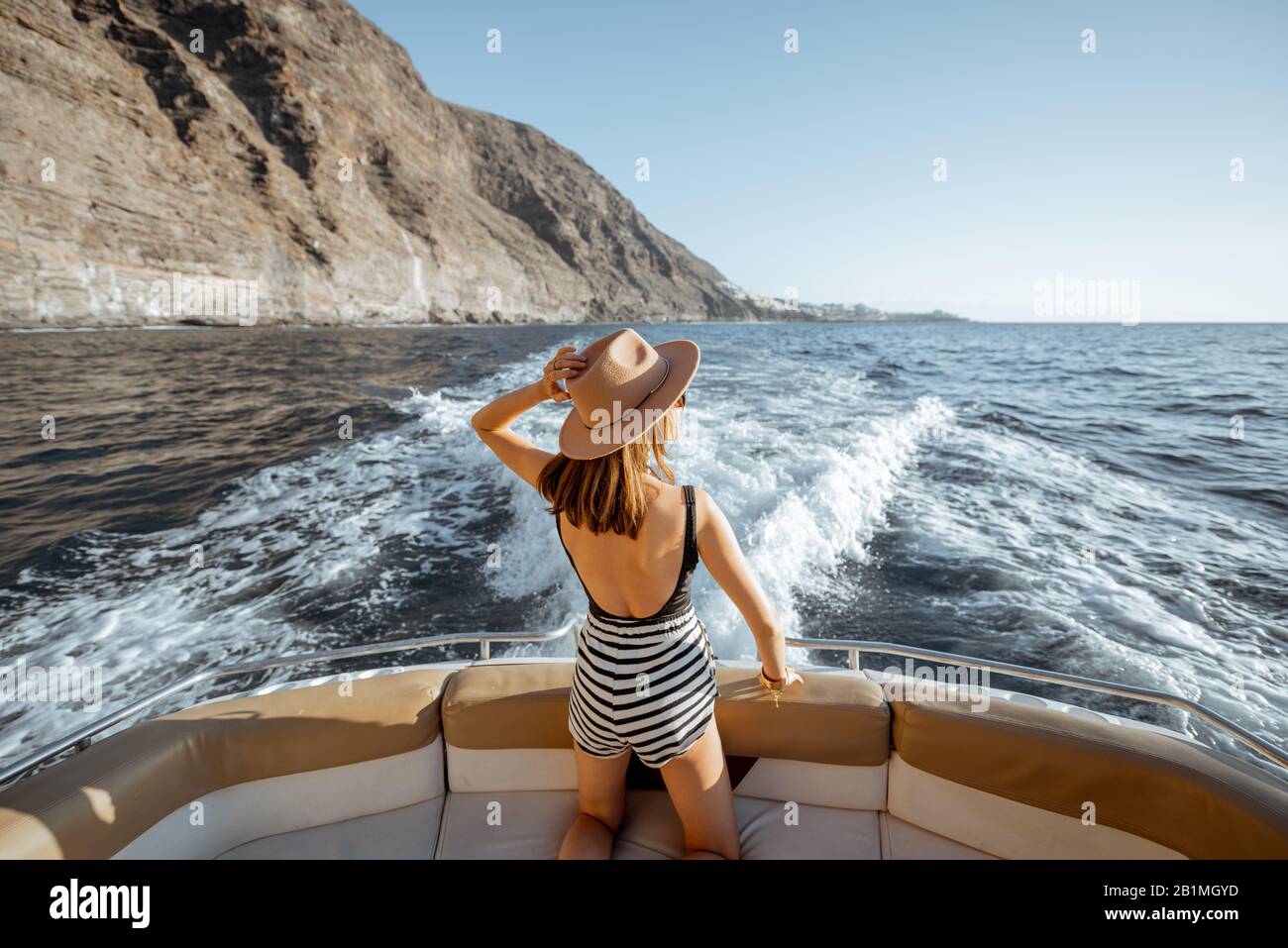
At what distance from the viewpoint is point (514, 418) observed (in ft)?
5.32

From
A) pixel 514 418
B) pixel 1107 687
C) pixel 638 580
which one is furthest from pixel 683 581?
pixel 1107 687

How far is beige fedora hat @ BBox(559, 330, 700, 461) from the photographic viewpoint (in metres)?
1.39

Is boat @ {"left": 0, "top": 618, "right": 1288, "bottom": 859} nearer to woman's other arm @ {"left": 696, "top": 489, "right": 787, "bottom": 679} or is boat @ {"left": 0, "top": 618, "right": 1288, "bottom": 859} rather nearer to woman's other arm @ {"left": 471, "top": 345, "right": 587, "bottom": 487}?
woman's other arm @ {"left": 696, "top": 489, "right": 787, "bottom": 679}

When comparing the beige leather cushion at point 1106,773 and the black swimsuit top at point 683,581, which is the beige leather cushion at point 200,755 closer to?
the black swimsuit top at point 683,581

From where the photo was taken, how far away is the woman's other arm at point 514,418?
1.66 metres

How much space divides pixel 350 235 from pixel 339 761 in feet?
168

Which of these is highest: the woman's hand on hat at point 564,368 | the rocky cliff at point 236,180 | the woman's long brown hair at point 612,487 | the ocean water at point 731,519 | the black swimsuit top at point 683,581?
A: the rocky cliff at point 236,180

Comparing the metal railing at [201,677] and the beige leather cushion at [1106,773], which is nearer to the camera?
the beige leather cushion at [1106,773]

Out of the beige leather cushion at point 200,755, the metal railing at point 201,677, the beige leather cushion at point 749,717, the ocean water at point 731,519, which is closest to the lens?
the beige leather cushion at point 200,755

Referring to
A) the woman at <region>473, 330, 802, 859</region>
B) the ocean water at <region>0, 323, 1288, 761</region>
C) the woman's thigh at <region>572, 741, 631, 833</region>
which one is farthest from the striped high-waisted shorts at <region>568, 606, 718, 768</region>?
the ocean water at <region>0, 323, 1288, 761</region>

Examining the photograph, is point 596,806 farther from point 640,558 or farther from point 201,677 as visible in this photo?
point 201,677

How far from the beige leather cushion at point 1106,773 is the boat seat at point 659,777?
19 centimetres

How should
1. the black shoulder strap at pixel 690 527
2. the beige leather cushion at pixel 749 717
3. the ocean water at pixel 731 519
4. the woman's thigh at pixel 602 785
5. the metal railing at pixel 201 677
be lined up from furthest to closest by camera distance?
1. the ocean water at pixel 731 519
2. the beige leather cushion at pixel 749 717
3. the woman's thigh at pixel 602 785
4. the metal railing at pixel 201 677
5. the black shoulder strap at pixel 690 527

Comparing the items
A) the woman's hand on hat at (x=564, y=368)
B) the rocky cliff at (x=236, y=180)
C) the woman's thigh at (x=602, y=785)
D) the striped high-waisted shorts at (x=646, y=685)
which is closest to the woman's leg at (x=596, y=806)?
the woman's thigh at (x=602, y=785)
